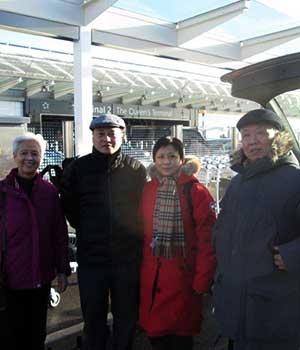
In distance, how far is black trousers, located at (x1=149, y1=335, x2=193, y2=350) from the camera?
268cm

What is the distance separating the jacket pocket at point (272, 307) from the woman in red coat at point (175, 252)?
0.54 meters

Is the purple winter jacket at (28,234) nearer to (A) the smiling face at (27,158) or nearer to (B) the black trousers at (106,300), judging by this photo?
(A) the smiling face at (27,158)

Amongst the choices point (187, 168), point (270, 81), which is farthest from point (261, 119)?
point (187, 168)

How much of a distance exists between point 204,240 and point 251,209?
622 mm

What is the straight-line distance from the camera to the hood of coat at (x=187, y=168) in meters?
2.66

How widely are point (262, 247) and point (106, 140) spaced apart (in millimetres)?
1278

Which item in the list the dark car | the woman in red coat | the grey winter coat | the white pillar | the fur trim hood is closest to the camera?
the grey winter coat

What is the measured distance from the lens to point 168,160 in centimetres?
268

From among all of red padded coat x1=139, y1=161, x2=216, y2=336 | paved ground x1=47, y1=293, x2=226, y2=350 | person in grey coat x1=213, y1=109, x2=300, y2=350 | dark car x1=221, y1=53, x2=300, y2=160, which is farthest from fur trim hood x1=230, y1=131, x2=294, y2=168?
paved ground x1=47, y1=293, x2=226, y2=350

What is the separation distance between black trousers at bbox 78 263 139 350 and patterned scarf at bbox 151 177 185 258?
29 centimetres

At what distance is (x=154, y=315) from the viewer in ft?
8.55

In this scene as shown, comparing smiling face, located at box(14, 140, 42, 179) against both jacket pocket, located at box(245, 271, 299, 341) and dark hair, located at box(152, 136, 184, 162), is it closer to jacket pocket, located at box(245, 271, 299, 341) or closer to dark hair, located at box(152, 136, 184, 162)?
dark hair, located at box(152, 136, 184, 162)

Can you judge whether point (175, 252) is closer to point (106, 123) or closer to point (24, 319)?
point (106, 123)

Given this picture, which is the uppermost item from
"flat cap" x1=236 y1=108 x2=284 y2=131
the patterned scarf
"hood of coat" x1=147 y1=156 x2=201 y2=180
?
"flat cap" x1=236 y1=108 x2=284 y2=131
